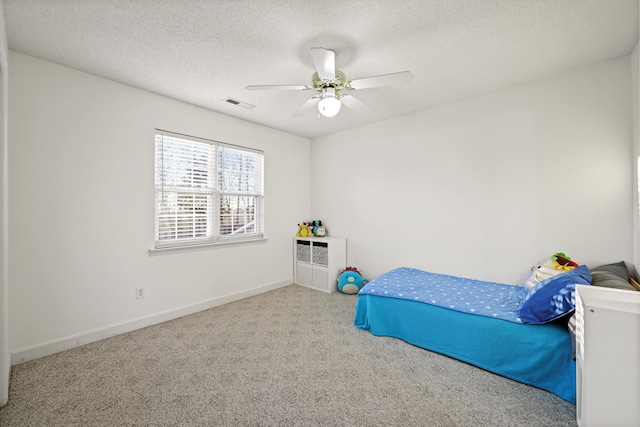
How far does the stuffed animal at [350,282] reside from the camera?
3871 millimetres

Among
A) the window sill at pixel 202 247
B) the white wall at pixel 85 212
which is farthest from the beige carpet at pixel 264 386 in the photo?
the window sill at pixel 202 247

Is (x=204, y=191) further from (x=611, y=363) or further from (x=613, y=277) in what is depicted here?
(x=613, y=277)

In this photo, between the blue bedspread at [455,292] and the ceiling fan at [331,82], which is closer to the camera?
the ceiling fan at [331,82]

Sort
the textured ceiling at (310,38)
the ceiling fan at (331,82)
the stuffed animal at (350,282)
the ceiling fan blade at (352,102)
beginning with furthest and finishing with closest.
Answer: the stuffed animal at (350,282)
the ceiling fan blade at (352,102)
the ceiling fan at (331,82)
the textured ceiling at (310,38)

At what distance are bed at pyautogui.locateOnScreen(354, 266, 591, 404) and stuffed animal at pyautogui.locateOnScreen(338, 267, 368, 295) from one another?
0.86 metres

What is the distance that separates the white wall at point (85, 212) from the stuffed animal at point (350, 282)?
1734 mm

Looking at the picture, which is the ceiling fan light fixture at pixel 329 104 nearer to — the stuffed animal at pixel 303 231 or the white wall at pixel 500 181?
the white wall at pixel 500 181

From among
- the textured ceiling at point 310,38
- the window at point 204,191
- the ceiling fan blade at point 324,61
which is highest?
the textured ceiling at point 310,38

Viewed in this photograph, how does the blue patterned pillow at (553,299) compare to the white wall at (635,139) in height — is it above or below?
below

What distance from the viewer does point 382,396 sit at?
1796 millimetres

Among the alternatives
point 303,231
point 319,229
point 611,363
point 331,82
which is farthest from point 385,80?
point 303,231

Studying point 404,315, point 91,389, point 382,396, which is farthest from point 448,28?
point 91,389

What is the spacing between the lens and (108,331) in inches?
103

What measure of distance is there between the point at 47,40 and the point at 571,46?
4155 millimetres
